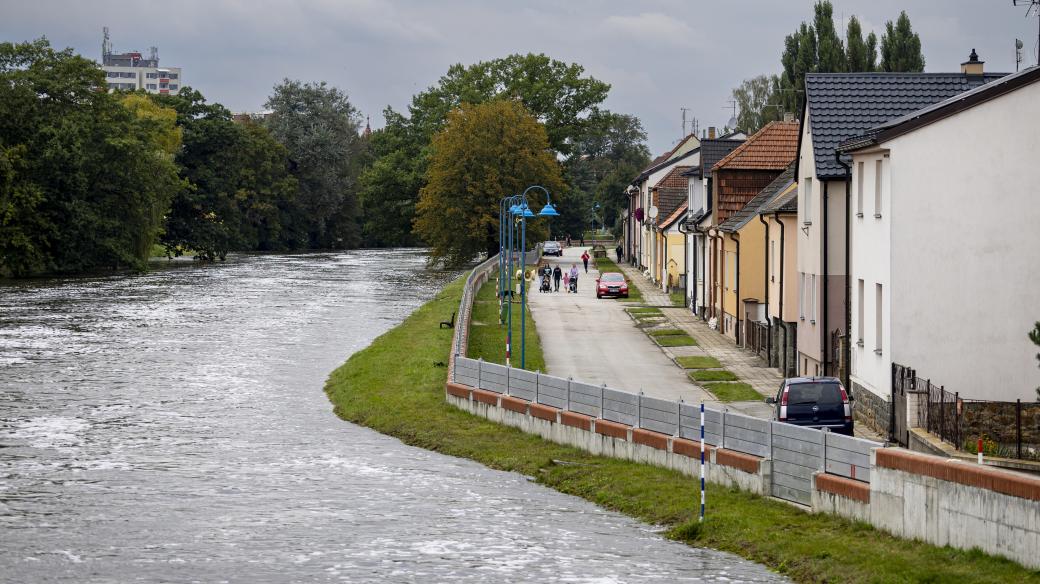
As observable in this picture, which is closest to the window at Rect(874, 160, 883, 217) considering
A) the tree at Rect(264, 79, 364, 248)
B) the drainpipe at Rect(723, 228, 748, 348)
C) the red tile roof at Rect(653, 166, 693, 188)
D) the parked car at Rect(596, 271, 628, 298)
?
the drainpipe at Rect(723, 228, 748, 348)

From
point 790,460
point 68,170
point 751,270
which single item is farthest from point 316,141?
point 790,460

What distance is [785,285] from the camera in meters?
41.0

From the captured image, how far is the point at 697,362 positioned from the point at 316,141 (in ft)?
400

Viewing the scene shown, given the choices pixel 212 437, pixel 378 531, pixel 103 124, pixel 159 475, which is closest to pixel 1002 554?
pixel 378 531

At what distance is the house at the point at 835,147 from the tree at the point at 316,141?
12871cm

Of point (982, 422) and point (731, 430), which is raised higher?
point (731, 430)

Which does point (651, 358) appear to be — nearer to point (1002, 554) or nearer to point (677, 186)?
point (1002, 554)

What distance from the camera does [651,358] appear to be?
45.9 meters

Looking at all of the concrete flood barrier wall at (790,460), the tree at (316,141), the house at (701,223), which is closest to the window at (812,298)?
the concrete flood barrier wall at (790,460)

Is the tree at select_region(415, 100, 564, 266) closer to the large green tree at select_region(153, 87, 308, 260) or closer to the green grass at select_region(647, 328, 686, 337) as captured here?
the large green tree at select_region(153, 87, 308, 260)

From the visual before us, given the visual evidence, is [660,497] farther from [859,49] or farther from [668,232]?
[859,49]

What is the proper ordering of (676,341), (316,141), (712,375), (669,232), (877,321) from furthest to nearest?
(316,141) < (669,232) < (676,341) < (712,375) < (877,321)

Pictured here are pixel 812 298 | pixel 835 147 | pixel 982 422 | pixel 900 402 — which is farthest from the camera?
pixel 812 298

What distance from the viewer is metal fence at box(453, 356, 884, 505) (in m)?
21.4
